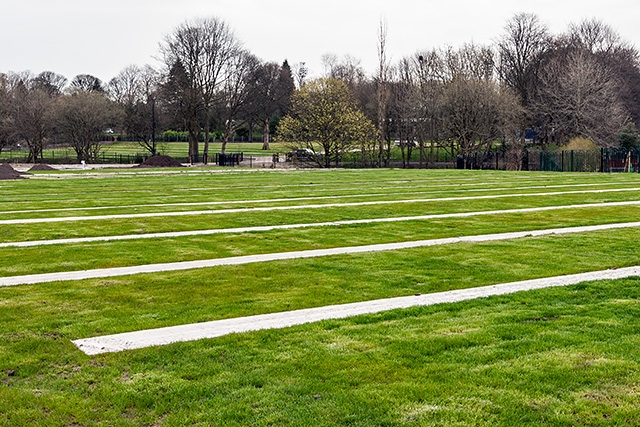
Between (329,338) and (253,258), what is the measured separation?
13.5ft

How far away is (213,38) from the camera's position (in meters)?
56.0

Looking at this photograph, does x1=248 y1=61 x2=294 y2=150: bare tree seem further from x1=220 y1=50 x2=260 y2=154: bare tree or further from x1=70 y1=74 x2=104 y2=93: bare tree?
x1=70 y1=74 x2=104 y2=93: bare tree

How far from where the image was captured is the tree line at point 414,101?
160 feet

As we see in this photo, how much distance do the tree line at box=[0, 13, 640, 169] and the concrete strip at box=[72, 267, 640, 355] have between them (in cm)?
4068

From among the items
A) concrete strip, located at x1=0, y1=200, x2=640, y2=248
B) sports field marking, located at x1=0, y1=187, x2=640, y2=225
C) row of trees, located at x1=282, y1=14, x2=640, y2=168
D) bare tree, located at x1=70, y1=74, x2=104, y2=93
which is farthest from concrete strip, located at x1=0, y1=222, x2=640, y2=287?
bare tree, located at x1=70, y1=74, x2=104, y2=93

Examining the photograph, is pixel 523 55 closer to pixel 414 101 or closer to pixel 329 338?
pixel 414 101

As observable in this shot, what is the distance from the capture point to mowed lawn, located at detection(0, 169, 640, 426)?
425cm

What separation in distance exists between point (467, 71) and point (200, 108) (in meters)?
23.3

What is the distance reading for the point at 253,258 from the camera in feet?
31.6

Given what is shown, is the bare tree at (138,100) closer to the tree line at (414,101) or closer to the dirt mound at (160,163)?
the tree line at (414,101)

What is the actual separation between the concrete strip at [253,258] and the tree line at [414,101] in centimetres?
3654

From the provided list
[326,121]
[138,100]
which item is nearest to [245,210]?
[326,121]

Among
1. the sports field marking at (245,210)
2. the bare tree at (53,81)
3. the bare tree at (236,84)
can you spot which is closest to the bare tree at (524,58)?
the bare tree at (236,84)

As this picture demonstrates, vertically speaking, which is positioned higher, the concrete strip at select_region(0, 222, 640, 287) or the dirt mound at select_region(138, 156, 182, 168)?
the dirt mound at select_region(138, 156, 182, 168)
